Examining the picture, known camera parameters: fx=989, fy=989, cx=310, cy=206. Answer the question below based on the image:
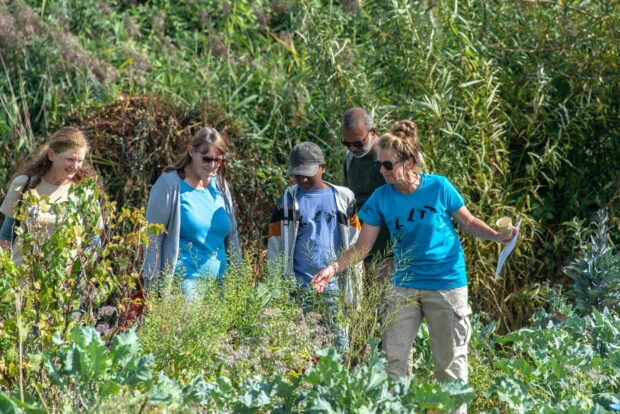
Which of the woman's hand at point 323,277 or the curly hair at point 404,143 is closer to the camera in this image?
the woman's hand at point 323,277

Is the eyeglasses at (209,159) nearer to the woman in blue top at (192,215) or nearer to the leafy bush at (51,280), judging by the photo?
the woman in blue top at (192,215)

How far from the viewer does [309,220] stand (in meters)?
5.06

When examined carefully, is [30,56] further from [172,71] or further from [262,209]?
[262,209]

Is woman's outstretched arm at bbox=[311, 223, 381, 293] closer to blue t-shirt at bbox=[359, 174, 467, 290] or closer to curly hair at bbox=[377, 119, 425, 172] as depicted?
blue t-shirt at bbox=[359, 174, 467, 290]

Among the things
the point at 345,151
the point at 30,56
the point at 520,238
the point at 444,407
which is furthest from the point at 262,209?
the point at 444,407

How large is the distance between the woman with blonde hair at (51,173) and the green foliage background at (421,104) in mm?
1766

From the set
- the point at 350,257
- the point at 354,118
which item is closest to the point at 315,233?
the point at 350,257

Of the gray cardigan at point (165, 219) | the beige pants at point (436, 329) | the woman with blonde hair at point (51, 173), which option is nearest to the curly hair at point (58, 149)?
the woman with blonde hair at point (51, 173)

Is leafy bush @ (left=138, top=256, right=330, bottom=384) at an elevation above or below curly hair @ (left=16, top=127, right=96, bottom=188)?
below

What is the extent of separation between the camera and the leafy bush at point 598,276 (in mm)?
5625

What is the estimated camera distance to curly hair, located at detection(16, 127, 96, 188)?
4.81m

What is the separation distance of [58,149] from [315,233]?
134cm

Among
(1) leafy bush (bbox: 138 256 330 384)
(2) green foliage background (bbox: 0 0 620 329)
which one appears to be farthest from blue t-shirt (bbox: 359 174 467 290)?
(2) green foliage background (bbox: 0 0 620 329)

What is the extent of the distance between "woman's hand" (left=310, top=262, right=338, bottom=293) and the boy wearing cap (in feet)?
1.13
